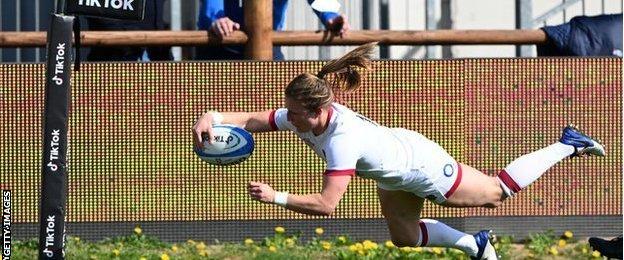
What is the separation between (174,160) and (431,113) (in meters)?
1.72

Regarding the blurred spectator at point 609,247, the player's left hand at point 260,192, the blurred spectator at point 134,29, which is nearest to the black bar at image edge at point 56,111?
the player's left hand at point 260,192

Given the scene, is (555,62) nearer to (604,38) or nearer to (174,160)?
(604,38)

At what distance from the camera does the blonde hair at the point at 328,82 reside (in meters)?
7.94

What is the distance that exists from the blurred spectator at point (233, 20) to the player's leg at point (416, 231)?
6.29ft

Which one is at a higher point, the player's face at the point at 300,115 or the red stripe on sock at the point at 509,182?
the player's face at the point at 300,115

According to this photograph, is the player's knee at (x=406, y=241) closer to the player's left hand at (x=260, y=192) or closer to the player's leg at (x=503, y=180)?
the player's leg at (x=503, y=180)

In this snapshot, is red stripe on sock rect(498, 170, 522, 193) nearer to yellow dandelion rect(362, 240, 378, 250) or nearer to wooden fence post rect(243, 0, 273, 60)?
yellow dandelion rect(362, 240, 378, 250)

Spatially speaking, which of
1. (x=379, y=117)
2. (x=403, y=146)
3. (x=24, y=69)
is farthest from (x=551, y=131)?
(x=24, y=69)

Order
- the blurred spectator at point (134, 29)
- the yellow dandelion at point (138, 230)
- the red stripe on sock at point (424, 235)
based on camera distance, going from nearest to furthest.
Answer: the red stripe on sock at point (424, 235) < the yellow dandelion at point (138, 230) < the blurred spectator at point (134, 29)

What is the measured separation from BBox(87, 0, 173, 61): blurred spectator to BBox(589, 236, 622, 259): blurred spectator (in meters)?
3.43

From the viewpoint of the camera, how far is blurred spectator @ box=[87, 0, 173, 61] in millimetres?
10680

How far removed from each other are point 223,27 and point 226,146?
7.74 ft

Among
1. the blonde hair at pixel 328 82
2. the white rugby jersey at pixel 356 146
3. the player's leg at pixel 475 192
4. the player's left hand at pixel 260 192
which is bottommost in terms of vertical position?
the player's leg at pixel 475 192

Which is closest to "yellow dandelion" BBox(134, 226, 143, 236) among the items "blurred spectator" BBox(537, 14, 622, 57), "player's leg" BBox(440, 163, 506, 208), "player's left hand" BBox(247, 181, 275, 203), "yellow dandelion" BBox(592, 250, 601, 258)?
"player's leg" BBox(440, 163, 506, 208)
